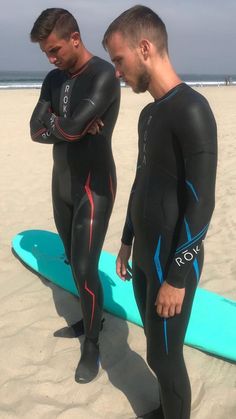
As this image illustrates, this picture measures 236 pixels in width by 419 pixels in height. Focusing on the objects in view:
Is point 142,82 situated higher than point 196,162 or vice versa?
point 142,82

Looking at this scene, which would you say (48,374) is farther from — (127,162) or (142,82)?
(127,162)

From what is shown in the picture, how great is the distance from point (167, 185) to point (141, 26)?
613 mm

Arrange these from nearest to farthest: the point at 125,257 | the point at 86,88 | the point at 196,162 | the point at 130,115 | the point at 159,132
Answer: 1. the point at 196,162
2. the point at 159,132
3. the point at 125,257
4. the point at 86,88
5. the point at 130,115

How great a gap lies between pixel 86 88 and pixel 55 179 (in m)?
0.64

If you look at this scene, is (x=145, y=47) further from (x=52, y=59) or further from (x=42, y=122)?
(x=42, y=122)

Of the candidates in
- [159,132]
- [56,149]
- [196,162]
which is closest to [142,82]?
[159,132]

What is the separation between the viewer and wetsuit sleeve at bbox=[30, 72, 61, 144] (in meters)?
2.66

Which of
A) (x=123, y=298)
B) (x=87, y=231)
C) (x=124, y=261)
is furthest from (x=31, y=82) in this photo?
(x=124, y=261)

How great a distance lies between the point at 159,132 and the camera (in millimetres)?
1672

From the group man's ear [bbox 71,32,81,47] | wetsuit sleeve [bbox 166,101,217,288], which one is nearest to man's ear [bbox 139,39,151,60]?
wetsuit sleeve [bbox 166,101,217,288]

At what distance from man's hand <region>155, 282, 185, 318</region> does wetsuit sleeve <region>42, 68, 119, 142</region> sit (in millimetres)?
1133

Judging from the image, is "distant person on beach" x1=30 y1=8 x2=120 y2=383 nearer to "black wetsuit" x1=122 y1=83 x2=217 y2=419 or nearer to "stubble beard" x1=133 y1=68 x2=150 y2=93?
"black wetsuit" x1=122 y1=83 x2=217 y2=419

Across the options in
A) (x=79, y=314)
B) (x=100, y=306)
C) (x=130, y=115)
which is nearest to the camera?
(x=100, y=306)

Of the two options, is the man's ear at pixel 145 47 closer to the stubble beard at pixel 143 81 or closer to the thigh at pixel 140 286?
the stubble beard at pixel 143 81
